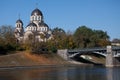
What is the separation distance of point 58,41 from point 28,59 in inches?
922

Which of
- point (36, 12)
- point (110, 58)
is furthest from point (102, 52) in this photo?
point (36, 12)

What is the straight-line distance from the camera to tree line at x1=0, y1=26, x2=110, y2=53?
110m

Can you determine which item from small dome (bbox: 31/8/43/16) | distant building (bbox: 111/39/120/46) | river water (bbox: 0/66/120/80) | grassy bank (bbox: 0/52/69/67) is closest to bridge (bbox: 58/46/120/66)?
grassy bank (bbox: 0/52/69/67)

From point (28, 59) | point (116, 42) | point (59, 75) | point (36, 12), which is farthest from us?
point (116, 42)

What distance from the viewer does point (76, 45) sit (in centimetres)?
12656

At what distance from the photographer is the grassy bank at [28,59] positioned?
9288cm

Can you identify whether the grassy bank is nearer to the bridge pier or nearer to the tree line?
the tree line

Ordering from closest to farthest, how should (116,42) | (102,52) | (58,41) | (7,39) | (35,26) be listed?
(102,52) → (7,39) → (58,41) → (35,26) → (116,42)

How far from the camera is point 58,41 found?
12256 centimetres

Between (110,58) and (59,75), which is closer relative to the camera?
(59,75)

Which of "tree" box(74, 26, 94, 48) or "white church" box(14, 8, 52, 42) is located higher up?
"white church" box(14, 8, 52, 42)

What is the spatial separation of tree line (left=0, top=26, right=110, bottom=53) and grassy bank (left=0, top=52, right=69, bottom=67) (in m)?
3.38

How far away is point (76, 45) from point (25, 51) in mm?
24291

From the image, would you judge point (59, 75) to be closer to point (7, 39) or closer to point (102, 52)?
point (102, 52)
